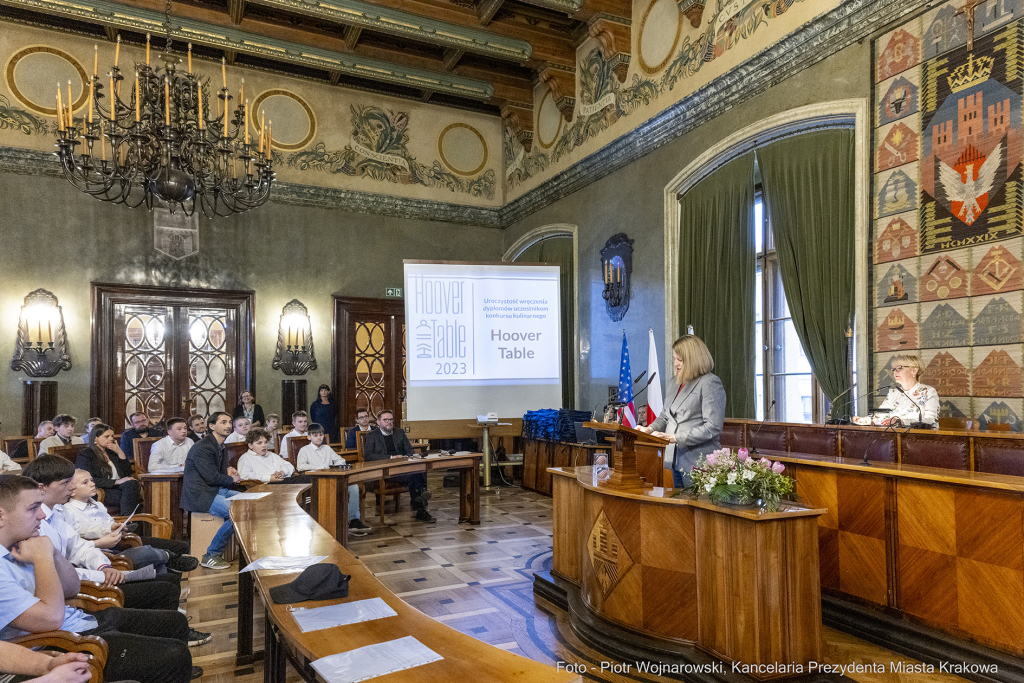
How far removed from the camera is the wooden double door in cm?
1036

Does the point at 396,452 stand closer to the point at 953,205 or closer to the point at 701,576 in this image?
the point at 701,576

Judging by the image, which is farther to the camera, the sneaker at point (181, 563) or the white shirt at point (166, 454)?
the white shirt at point (166, 454)

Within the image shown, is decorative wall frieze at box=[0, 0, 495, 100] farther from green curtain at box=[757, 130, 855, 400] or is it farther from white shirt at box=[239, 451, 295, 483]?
green curtain at box=[757, 130, 855, 400]

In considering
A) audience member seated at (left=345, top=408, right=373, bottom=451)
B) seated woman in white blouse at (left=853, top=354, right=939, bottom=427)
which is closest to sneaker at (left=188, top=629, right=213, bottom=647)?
audience member seated at (left=345, top=408, right=373, bottom=451)

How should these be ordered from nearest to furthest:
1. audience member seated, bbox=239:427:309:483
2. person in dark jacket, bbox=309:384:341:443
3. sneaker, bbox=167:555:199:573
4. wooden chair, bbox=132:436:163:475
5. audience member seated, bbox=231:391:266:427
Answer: sneaker, bbox=167:555:199:573, audience member seated, bbox=239:427:309:483, wooden chair, bbox=132:436:163:475, audience member seated, bbox=231:391:266:427, person in dark jacket, bbox=309:384:341:443

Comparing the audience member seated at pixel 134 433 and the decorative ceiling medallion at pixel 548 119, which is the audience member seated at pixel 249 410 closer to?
the audience member seated at pixel 134 433

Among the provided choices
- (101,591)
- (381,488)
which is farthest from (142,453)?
(101,591)

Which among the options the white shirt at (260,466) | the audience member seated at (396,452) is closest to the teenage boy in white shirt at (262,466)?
the white shirt at (260,466)

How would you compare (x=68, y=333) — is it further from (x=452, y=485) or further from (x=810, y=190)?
(x=810, y=190)

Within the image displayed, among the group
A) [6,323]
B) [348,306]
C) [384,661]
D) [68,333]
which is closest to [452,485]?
[348,306]

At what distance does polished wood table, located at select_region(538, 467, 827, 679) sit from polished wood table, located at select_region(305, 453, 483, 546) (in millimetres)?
2724

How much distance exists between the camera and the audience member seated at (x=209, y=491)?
232 inches

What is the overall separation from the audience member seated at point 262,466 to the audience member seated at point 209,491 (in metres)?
0.58

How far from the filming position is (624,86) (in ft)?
29.8
